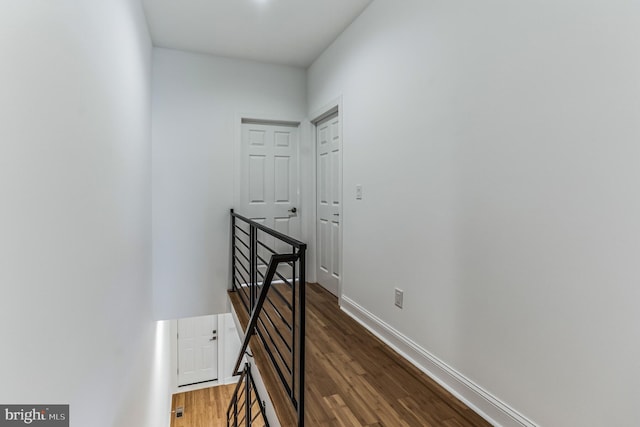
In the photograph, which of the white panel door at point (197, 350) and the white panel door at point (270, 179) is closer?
the white panel door at point (270, 179)

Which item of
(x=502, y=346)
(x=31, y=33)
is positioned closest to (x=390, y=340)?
(x=502, y=346)

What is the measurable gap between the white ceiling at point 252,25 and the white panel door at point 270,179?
0.88 m

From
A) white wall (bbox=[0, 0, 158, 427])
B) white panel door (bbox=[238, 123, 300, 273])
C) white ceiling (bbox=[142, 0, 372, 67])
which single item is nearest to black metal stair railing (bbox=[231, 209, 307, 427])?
white panel door (bbox=[238, 123, 300, 273])

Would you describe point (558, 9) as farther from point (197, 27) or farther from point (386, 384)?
point (197, 27)

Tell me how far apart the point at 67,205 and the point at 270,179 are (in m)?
2.91

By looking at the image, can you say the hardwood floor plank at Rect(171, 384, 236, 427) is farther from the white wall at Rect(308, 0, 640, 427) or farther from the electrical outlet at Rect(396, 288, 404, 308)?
the white wall at Rect(308, 0, 640, 427)

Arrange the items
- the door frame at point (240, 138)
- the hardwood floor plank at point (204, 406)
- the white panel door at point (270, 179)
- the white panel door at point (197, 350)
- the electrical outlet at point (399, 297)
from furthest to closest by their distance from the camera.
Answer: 1. the white panel door at point (197, 350)
2. the hardwood floor plank at point (204, 406)
3. the white panel door at point (270, 179)
4. the door frame at point (240, 138)
5. the electrical outlet at point (399, 297)

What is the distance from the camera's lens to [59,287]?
1.11 m

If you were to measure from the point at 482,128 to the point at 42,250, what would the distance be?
6.20 ft

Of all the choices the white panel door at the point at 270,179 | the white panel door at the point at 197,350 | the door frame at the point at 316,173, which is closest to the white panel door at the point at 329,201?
the door frame at the point at 316,173

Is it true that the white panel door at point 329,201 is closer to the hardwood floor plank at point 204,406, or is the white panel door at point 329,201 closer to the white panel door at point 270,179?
the white panel door at point 270,179

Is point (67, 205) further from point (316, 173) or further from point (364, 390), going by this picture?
point (316, 173)

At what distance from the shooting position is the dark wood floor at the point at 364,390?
1601 mm

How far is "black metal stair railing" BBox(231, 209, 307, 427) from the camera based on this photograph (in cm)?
157
